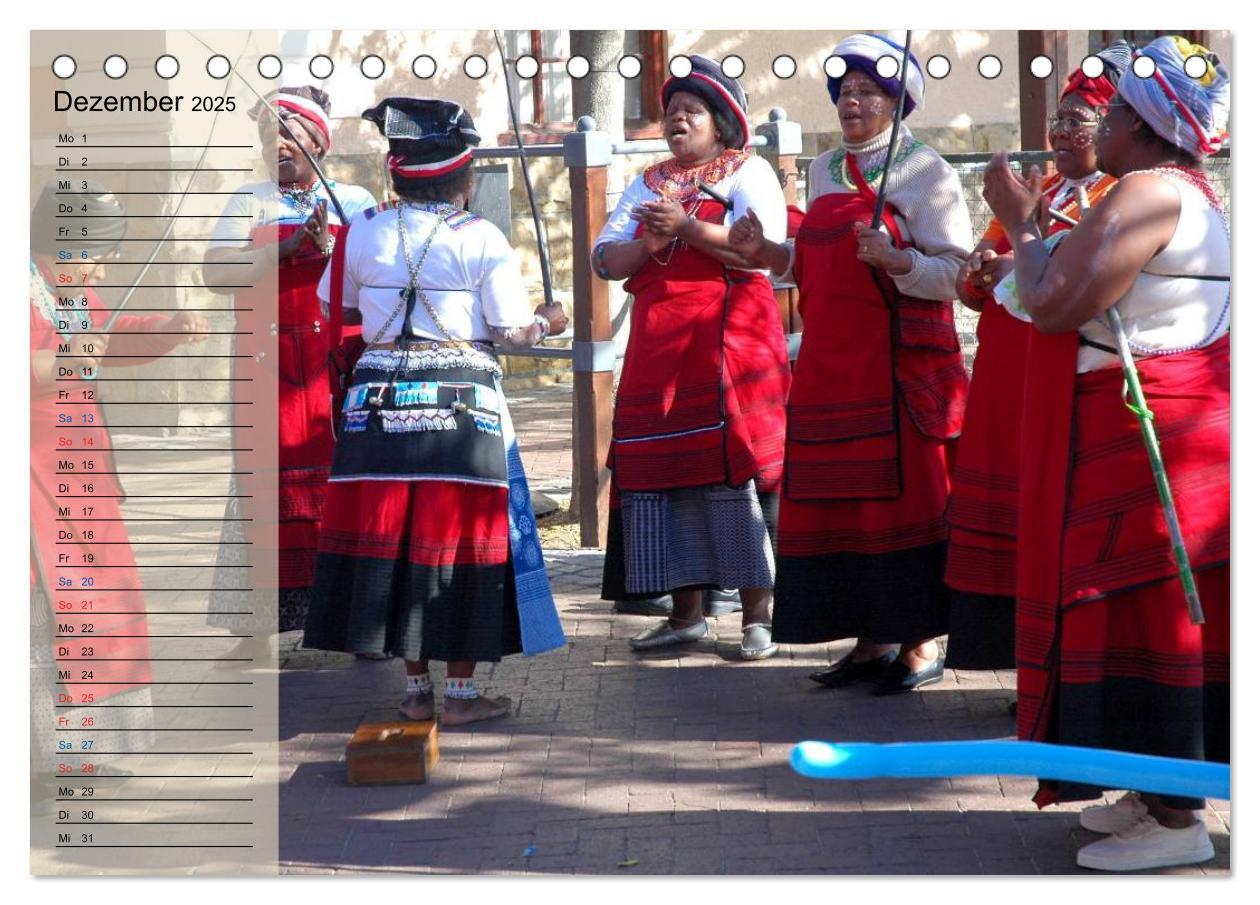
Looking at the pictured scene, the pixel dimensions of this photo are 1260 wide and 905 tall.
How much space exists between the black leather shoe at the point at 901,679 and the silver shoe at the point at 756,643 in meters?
0.54

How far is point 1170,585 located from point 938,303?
1.77 metres

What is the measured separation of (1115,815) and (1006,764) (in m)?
2.46

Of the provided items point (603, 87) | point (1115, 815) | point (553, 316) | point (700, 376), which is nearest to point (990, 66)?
point (1115, 815)

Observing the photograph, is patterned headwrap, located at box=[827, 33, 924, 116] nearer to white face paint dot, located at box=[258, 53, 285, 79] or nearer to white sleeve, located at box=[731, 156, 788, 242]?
white sleeve, located at box=[731, 156, 788, 242]

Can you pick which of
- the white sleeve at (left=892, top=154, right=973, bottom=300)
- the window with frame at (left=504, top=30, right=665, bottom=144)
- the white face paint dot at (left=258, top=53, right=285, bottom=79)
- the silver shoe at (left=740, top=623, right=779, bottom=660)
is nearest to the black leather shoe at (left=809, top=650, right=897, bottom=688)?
the silver shoe at (left=740, top=623, right=779, bottom=660)

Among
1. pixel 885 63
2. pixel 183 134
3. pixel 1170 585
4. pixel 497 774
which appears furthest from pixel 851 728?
pixel 183 134

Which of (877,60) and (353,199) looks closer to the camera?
(877,60)

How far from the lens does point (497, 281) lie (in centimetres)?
520

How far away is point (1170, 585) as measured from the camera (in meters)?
3.90

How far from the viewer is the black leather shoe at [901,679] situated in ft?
18.7

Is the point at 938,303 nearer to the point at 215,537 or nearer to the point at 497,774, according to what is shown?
the point at 497,774

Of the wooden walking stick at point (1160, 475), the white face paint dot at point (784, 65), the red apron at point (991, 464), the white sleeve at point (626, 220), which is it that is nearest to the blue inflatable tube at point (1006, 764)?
the wooden walking stick at point (1160, 475)

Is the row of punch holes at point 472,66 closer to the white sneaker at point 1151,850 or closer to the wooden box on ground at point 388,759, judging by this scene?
the white sneaker at point 1151,850

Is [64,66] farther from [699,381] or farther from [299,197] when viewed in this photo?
[699,381]
